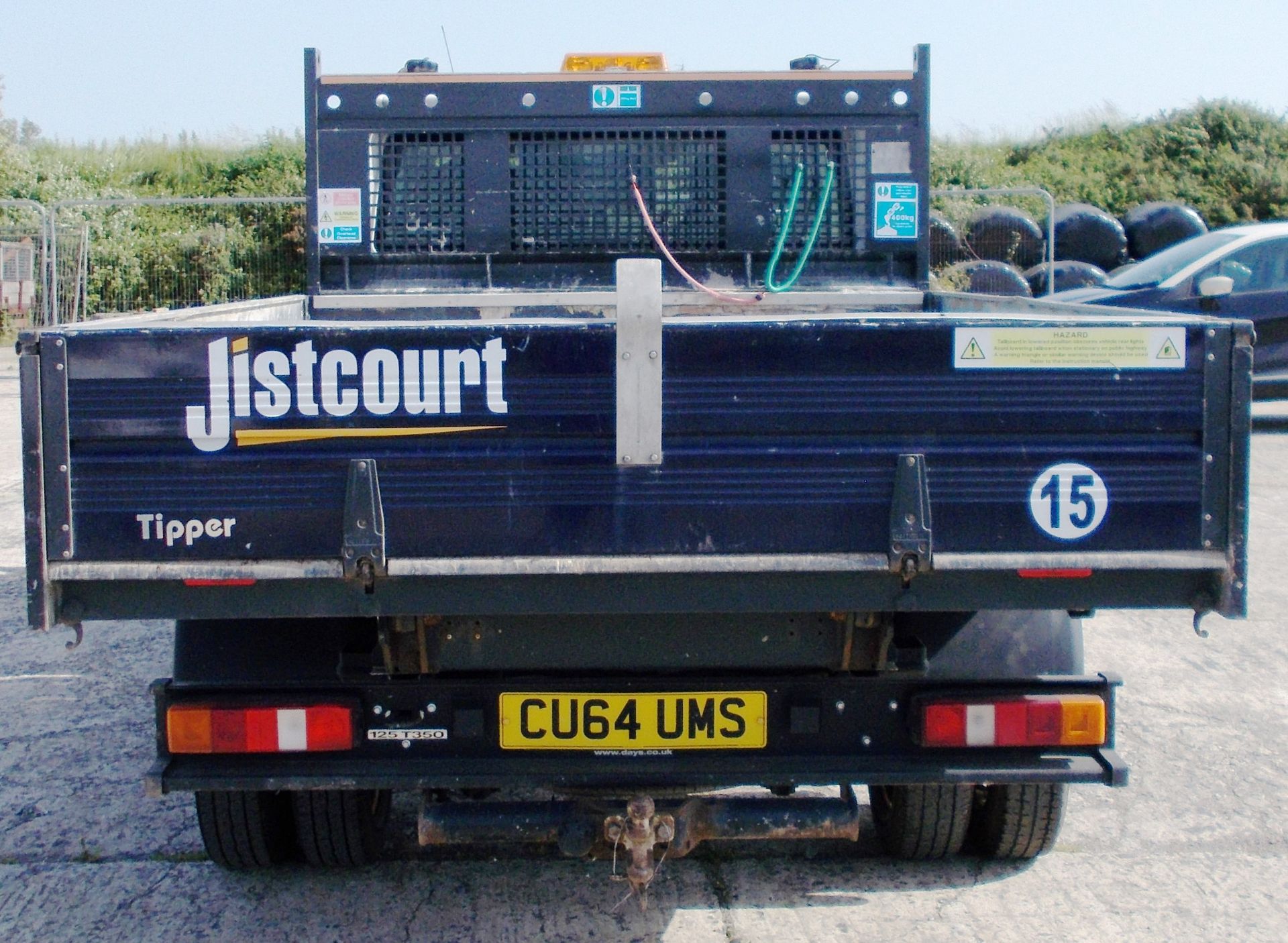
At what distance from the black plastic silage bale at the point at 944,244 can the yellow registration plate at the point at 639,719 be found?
1491 cm

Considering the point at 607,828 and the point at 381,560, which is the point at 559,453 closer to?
the point at 381,560

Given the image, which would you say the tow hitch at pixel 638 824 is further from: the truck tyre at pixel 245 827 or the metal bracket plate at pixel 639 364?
the metal bracket plate at pixel 639 364

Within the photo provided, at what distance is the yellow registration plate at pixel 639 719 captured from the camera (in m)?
3.16

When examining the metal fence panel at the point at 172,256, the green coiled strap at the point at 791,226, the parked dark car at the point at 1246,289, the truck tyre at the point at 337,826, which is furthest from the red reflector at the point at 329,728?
the metal fence panel at the point at 172,256

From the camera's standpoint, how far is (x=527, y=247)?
4.99 meters

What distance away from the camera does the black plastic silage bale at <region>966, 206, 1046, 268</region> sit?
17.6 metres

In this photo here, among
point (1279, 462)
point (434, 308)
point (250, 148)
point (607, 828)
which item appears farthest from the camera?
point (250, 148)

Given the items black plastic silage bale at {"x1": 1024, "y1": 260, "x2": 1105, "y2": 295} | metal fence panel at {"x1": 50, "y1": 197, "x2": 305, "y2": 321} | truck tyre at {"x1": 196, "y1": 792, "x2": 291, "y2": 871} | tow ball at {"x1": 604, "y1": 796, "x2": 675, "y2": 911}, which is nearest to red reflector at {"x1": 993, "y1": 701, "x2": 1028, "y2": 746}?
tow ball at {"x1": 604, "y1": 796, "x2": 675, "y2": 911}

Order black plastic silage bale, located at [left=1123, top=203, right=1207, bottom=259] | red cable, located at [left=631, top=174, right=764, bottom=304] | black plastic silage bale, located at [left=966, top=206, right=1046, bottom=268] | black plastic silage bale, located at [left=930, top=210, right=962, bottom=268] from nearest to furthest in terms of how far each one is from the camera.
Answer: red cable, located at [left=631, top=174, right=764, bottom=304] → black plastic silage bale, located at [left=930, top=210, right=962, bottom=268] → black plastic silage bale, located at [left=966, top=206, right=1046, bottom=268] → black plastic silage bale, located at [left=1123, top=203, right=1207, bottom=259]

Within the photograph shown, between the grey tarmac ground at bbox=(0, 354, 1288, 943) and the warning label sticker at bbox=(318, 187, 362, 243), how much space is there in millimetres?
2005

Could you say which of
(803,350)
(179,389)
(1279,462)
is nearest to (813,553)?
(803,350)

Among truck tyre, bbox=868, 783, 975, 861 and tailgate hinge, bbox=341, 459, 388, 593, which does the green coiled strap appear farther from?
tailgate hinge, bbox=341, 459, 388, 593

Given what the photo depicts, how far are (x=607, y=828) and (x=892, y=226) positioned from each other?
8.96 feet

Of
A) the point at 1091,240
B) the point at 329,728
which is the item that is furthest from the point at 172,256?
the point at 329,728
